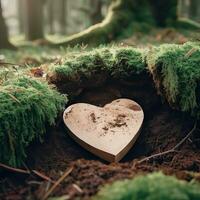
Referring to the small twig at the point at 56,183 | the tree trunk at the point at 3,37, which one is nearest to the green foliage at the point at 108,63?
the small twig at the point at 56,183

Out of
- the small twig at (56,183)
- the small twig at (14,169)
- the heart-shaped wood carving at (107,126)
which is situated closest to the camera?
the small twig at (56,183)

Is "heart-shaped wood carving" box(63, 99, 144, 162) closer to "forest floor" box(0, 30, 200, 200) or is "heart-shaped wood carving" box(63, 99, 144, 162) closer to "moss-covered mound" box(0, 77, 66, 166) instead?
"forest floor" box(0, 30, 200, 200)

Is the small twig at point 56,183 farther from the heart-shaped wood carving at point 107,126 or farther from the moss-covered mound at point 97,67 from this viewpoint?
the moss-covered mound at point 97,67

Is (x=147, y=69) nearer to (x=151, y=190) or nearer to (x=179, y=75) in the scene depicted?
(x=179, y=75)

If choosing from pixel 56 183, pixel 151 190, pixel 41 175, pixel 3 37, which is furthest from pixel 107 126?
pixel 3 37

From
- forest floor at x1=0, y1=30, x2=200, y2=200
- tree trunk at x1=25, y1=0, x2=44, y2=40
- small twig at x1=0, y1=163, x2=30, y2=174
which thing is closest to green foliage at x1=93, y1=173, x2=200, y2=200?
forest floor at x1=0, y1=30, x2=200, y2=200
